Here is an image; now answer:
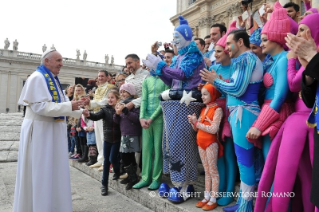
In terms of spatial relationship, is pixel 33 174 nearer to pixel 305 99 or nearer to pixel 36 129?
pixel 36 129

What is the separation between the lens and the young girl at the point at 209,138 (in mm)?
2848

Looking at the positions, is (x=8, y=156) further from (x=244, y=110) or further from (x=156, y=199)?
(x=244, y=110)

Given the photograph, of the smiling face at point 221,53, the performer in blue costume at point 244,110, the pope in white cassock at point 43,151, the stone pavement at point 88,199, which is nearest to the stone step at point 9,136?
the stone pavement at point 88,199

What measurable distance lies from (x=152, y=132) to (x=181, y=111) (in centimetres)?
76

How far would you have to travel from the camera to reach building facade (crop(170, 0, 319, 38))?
19928 millimetres

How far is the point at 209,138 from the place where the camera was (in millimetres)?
2885

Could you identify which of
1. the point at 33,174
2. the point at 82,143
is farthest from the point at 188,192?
the point at 82,143

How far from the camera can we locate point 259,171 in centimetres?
278

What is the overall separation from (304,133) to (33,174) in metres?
2.75

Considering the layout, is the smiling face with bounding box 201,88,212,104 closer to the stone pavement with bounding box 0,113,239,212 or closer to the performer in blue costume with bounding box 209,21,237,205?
the performer in blue costume with bounding box 209,21,237,205

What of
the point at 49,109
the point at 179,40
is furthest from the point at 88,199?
the point at 179,40

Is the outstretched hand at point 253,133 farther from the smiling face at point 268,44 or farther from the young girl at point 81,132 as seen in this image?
the young girl at point 81,132

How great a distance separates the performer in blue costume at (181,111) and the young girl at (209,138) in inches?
5.7

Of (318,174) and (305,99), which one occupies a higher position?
(305,99)
